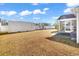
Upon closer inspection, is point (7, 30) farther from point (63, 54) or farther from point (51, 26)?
point (63, 54)

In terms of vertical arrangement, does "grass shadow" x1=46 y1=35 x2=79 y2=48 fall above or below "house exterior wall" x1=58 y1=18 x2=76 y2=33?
below

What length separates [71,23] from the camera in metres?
3.25

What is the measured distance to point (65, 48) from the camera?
3.27m

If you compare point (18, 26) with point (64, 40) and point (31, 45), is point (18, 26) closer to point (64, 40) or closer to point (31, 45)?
point (31, 45)

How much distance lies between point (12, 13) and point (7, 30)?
0.26 meters

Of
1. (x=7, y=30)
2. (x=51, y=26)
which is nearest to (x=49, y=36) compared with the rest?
(x=51, y=26)

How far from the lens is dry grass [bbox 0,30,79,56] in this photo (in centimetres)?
327

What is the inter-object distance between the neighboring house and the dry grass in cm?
18

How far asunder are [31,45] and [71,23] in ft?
2.12

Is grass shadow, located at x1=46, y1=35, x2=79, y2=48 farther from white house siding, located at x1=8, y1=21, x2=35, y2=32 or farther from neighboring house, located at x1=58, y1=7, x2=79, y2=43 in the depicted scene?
white house siding, located at x1=8, y1=21, x2=35, y2=32

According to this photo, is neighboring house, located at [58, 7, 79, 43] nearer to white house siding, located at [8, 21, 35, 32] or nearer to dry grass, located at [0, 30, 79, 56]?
dry grass, located at [0, 30, 79, 56]

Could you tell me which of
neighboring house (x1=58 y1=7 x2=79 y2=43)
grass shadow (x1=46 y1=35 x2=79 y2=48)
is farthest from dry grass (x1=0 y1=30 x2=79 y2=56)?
neighboring house (x1=58 y1=7 x2=79 y2=43)

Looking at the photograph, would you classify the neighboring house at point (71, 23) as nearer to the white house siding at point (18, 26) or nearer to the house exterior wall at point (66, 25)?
the house exterior wall at point (66, 25)

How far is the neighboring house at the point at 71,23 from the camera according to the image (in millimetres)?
3244
